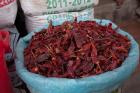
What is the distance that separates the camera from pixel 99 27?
152 cm

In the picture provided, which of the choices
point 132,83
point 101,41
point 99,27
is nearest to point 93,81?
point 101,41

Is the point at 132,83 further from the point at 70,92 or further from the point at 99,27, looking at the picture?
the point at 70,92

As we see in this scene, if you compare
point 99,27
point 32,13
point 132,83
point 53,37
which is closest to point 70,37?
point 53,37

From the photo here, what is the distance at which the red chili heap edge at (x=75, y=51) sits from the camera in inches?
51.5

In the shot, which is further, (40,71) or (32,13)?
(32,13)

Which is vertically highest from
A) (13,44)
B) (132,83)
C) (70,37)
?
(70,37)

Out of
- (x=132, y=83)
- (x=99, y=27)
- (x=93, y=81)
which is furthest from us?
(x=132, y=83)

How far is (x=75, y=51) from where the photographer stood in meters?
1.35

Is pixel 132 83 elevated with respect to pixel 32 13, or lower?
lower

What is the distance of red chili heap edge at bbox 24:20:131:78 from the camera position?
4.29 feet

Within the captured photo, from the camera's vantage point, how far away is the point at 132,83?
2125 mm

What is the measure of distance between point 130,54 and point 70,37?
296mm

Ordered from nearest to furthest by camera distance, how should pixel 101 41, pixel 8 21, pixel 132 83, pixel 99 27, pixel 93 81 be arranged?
pixel 93 81
pixel 101 41
pixel 99 27
pixel 8 21
pixel 132 83

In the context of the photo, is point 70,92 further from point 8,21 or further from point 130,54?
point 8,21
